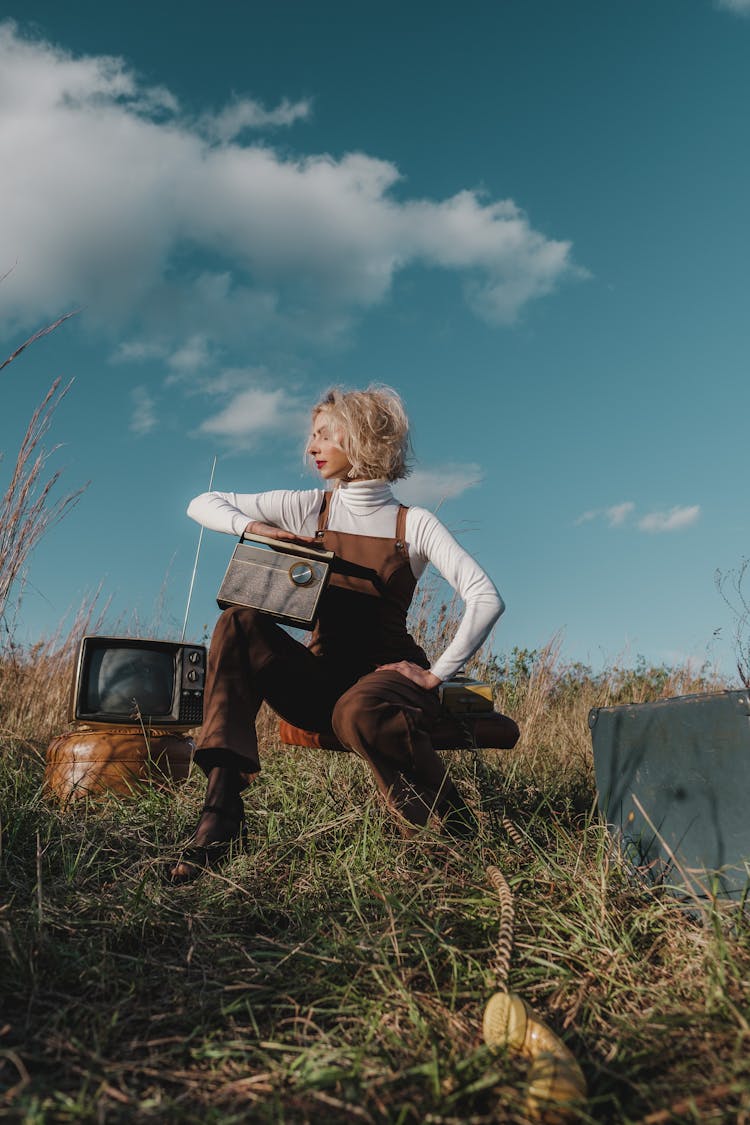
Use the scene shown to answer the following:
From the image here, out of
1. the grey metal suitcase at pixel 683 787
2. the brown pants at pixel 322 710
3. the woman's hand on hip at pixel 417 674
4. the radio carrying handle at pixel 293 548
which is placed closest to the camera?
the grey metal suitcase at pixel 683 787

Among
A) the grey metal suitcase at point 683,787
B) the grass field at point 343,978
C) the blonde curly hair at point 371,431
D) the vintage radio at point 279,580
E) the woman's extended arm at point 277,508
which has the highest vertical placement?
the blonde curly hair at point 371,431

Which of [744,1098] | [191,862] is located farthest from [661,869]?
[191,862]

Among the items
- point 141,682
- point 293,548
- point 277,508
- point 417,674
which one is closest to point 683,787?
point 417,674

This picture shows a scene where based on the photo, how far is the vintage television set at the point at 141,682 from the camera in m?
3.64

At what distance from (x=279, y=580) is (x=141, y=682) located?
50.1 inches

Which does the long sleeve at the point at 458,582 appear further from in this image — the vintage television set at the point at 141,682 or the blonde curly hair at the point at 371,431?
the vintage television set at the point at 141,682

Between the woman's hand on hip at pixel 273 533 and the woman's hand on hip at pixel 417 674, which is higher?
the woman's hand on hip at pixel 273 533

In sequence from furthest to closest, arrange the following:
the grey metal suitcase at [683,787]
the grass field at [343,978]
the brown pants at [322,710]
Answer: the brown pants at [322,710] < the grey metal suitcase at [683,787] < the grass field at [343,978]

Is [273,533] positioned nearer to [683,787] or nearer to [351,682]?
[351,682]

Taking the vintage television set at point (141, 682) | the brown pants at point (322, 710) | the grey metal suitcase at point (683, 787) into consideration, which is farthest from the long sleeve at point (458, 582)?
the vintage television set at point (141, 682)

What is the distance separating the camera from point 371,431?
2955 mm

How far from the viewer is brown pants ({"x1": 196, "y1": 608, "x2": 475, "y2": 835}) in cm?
244

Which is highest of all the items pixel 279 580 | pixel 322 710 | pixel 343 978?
pixel 279 580

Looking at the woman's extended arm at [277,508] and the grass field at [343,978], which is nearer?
the grass field at [343,978]
